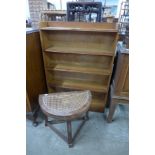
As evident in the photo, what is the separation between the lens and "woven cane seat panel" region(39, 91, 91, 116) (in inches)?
48.0

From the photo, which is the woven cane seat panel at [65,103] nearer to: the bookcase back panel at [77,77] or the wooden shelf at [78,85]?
the wooden shelf at [78,85]

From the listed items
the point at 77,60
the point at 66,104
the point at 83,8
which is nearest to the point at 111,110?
the point at 66,104

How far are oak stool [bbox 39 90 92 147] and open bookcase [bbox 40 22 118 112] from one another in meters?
0.37

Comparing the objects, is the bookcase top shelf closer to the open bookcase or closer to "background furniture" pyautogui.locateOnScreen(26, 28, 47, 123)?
the open bookcase

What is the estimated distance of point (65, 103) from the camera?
1.33 metres

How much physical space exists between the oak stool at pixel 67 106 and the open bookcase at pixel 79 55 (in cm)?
37

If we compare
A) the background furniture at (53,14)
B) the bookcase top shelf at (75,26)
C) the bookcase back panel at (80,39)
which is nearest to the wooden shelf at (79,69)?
the bookcase back panel at (80,39)

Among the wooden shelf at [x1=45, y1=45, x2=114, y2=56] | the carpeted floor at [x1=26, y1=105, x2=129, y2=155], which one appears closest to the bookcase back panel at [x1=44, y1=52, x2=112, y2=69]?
the wooden shelf at [x1=45, y1=45, x2=114, y2=56]

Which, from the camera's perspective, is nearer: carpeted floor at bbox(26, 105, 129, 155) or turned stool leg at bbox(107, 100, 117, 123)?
carpeted floor at bbox(26, 105, 129, 155)
